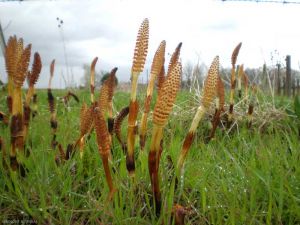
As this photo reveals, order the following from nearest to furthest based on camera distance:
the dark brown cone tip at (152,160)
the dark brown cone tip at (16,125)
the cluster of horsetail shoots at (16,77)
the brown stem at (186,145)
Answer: the dark brown cone tip at (152,160), the brown stem at (186,145), the cluster of horsetail shoots at (16,77), the dark brown cone tip at (16,125)

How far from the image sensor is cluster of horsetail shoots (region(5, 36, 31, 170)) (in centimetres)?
147

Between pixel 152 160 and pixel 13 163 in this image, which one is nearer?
pixel 152 160

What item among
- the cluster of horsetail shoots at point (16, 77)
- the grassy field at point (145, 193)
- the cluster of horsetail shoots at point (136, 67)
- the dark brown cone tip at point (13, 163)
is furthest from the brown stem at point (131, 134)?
the dark brown cone tip at point (13, 163)

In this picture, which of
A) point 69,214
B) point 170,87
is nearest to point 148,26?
point 170,87

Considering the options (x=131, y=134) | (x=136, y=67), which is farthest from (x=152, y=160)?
(x=136, y=67)

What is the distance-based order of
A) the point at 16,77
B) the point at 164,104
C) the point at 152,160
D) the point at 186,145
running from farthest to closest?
1. the point at 16,77
2. the point at 186,145
3. the point at 152,160
4. the point at 164,104

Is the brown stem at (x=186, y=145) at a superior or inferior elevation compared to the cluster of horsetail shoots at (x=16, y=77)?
inferior

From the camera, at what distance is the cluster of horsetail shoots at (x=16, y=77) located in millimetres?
1474

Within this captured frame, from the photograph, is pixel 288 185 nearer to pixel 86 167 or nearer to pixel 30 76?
pixel 86 167

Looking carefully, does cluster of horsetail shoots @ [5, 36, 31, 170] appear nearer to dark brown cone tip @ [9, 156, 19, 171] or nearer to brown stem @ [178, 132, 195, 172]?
dark brown cone tip @ [9, 156, 19, 171]

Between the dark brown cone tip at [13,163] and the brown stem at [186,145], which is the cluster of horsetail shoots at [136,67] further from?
the dark brown cone tip at [13,163]

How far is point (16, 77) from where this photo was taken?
150 cm

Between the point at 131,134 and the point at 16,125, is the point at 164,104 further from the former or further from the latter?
the point at 16,125

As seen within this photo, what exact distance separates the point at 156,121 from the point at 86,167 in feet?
3.17
